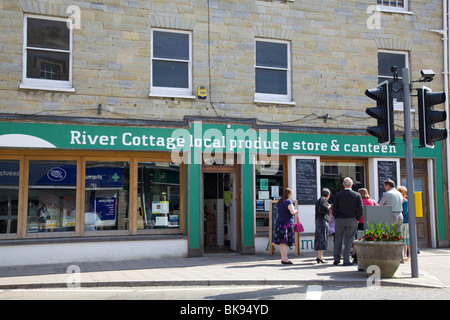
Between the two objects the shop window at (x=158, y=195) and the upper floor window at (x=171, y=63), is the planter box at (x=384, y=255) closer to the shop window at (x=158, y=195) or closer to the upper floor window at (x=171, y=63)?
the shop window at (x=158, y=195)

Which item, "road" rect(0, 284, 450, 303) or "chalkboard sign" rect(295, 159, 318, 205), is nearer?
"road" rect(0, 284, 450, 303)

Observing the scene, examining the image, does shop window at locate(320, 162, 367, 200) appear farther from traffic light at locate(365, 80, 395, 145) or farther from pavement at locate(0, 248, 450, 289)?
traffic light at locate(365, 80, 395, 145)

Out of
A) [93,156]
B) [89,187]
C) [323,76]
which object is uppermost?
[323,76]

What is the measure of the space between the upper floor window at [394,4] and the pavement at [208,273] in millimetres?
7759

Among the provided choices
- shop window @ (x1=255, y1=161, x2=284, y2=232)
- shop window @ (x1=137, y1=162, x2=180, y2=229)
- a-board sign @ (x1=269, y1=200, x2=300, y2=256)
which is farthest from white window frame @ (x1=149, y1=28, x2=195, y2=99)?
a-board sign @ (x1=269, y1=200, x2=300, y2=256)

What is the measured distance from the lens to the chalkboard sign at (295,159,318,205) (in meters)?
13.4

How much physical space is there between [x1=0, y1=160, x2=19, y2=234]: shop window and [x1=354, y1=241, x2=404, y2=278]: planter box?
26.4 feet

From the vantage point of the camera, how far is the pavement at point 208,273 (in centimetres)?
872

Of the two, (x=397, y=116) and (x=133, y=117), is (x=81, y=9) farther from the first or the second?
(x=397, y=116)

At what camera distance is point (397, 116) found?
1462 centimetres

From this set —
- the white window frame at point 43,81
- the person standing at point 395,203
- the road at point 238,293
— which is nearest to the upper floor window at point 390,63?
the person standing at point 395,203
